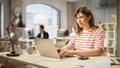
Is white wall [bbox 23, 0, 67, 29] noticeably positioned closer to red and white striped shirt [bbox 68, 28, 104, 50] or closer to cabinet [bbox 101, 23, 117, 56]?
cabinet [bbox 101, 23, 117, 56]

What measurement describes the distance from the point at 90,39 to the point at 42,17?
8275mm

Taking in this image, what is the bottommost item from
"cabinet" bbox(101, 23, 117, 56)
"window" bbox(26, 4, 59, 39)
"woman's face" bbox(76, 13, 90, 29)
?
"cabinet" bbox(101, 23, 117, 56)

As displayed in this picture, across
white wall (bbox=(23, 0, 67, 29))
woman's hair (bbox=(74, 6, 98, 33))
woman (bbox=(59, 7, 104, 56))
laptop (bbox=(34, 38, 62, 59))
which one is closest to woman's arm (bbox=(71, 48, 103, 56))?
woman (bbox=(59, 7, 104, 56))

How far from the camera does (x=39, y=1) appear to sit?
973 centimetres

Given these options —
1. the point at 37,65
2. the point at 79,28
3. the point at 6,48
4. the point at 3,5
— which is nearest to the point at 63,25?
the point at 3,5

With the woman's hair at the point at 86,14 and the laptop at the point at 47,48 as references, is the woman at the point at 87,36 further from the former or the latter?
the laptop at the point at 47,48

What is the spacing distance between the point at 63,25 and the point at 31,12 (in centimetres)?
212

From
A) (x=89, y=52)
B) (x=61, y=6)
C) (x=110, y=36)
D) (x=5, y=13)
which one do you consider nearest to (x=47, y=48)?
(x=89, y=52)

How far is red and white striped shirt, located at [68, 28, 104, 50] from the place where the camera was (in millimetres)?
1972

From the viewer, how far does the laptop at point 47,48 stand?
174cm

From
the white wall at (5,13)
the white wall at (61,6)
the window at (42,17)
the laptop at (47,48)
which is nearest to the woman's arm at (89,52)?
the laptop at (47,48)

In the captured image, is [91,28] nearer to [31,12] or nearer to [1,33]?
[1,33]

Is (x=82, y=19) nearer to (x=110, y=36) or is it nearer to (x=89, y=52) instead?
(x=89, y=52)

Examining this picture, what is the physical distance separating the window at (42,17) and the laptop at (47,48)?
301 inches
